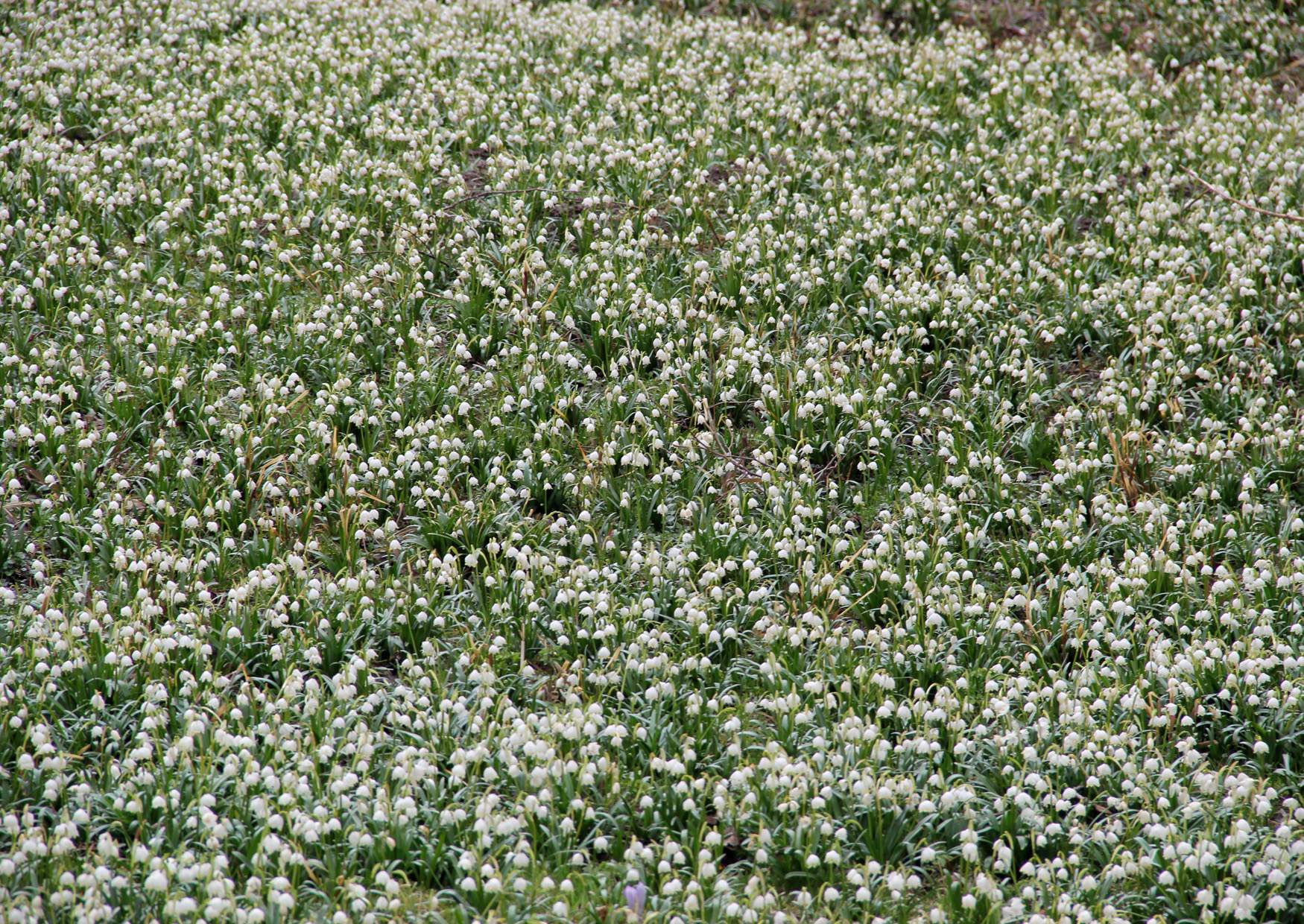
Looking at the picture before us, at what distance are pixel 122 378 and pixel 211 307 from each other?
898 mm

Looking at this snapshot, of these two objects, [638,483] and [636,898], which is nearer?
[636,898]

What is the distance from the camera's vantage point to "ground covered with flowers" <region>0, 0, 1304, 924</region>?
421cm

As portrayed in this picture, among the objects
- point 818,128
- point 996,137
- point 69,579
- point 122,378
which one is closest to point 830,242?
point 818,128

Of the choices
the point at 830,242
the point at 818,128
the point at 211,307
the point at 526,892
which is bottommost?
the point at 526,892

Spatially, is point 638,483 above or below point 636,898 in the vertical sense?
above

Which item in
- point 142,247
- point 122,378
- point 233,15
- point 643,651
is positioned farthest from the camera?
point 233,15

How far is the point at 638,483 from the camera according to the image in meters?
6.04

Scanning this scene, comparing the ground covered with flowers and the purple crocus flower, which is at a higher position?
the ground covered with flowers

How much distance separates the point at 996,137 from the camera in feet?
30.4

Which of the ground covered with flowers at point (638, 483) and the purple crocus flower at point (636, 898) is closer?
the purple crocus flower at point (636, 898)

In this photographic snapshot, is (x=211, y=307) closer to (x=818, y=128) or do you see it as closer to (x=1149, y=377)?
(x=818, y=128)

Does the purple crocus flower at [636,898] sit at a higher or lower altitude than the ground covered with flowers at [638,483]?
lower

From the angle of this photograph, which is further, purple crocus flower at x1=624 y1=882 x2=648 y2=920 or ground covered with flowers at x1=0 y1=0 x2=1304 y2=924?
ground covered with flowers at x1=0 y1=0 x2=1304 y2=924

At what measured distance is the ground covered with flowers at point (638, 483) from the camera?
166 inches
